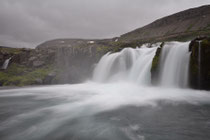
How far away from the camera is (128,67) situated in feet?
56.2

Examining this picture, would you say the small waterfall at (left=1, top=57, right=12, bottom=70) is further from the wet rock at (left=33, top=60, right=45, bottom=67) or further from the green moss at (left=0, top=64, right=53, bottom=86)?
the wet rock at (left=33, top=60, right=45, bottom=67)

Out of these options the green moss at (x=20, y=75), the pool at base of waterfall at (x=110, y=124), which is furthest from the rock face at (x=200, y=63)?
the green moss at (x=20, y=75)

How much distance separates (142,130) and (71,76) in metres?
19.7

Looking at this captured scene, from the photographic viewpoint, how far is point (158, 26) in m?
91.1

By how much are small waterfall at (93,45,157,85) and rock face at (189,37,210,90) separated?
4136 mm

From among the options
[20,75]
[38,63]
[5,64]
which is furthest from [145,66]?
[5,64]

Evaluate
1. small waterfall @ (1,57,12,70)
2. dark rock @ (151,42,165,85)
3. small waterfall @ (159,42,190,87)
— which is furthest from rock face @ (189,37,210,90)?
small waterfall @ (1,57,12,70)

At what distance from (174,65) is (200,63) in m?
2.07

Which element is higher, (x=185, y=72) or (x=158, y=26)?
(x=158, y=26)

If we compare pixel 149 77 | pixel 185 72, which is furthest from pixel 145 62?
pixel 185 72

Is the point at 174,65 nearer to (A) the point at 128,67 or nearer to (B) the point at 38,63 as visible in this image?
(A) the point at 128,67

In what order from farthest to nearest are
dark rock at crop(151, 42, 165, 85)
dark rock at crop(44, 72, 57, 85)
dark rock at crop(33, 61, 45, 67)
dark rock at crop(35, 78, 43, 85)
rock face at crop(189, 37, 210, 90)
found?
dark rock at crop(33, 61, 45, 67) → dark rock at crop(44, 72, 57, 85) → dark rock at crop(35, 78, 43, 85) → dark rock at crop(151, 42, 165, 85) → rock face at crop(189, 37, 210, 90)

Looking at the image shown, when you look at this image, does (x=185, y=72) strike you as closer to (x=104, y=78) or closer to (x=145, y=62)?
(x=145, y=62)

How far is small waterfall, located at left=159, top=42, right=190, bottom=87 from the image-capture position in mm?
10900
